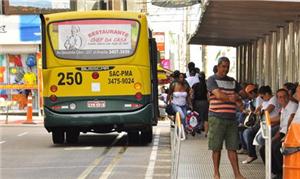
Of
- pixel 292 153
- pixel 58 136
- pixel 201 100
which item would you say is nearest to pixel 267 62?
pixel 201 100

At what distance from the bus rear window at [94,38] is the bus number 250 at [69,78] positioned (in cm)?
41

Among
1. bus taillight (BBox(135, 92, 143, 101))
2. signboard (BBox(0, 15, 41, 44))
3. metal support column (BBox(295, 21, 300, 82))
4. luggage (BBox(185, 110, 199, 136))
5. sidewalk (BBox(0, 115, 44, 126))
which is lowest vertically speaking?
sidewalk (BBox(0, 115, 44, 126))

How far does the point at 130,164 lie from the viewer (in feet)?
38.7

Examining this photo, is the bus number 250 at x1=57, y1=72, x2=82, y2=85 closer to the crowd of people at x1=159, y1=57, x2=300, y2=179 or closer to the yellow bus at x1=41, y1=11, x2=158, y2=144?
the yellow bus at x1=41, y1=11, x2=158, y2=144

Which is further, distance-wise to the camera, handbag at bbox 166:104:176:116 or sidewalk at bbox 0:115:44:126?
sidewalk at bbox 0:115:44:126

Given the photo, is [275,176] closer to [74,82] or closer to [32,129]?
[74,82]

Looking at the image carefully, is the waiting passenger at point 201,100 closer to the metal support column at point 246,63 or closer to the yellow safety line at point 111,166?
the yellow safety line at point 111,166

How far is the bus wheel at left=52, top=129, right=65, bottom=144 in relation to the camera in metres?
15.1

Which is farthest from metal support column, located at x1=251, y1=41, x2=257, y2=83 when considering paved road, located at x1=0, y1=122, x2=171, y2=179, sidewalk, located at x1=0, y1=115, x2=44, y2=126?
sidewalk, located at x1=0, y1=115, x2=44, y2=126

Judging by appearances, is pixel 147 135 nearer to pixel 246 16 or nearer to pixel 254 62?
pixel 246 16

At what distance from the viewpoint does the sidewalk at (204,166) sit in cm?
953

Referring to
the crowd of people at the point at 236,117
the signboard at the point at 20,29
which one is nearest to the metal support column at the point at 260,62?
the crowd of people at the point at 236,117

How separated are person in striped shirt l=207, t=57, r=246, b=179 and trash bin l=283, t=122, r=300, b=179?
6.58 ft

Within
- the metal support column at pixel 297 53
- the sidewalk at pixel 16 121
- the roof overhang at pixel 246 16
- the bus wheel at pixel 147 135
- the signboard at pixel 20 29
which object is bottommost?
the sidewalk at pixel 16 121
